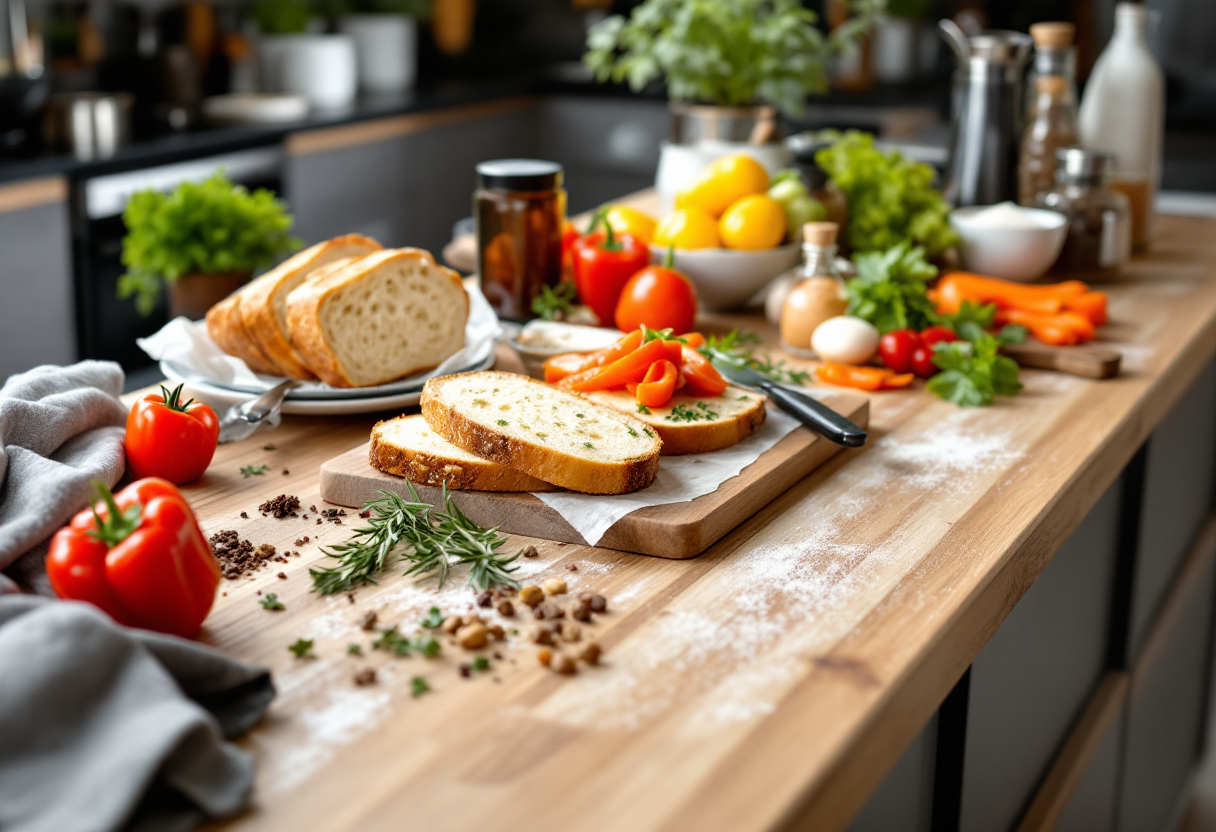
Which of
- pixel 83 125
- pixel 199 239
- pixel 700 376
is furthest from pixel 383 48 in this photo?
pixel 700 376

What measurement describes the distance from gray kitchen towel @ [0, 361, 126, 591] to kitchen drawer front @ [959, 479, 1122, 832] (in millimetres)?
925

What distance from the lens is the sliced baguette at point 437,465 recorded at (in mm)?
1212

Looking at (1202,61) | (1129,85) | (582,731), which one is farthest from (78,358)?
(1202,61)

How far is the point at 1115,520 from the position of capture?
6.25 feet

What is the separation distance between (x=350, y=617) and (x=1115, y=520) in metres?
1.33

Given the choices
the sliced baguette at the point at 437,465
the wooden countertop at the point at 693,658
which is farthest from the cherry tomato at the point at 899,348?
the sliced baguette at the point at 437,465

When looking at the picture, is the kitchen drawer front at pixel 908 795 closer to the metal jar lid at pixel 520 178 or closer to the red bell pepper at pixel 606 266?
the red bell pepper at pixel 606 266

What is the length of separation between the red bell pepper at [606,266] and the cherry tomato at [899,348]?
387 mm

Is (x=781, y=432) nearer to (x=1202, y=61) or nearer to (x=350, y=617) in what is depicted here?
(x=350, y=617)

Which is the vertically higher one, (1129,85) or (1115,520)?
(1129,85)

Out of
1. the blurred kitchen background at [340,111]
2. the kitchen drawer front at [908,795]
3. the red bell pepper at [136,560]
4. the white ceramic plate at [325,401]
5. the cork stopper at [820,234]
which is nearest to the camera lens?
the red bell pepper at [136,560]

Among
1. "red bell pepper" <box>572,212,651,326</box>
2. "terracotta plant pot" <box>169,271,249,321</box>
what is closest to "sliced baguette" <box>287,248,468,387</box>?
"red bell pepper" <box>572,212,651,326</box>

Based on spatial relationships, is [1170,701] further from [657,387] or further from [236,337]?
[236,337]

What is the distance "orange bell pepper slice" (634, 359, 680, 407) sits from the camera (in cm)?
136
